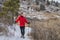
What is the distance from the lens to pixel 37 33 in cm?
1599

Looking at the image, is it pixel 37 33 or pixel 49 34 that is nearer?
pixel 49 34

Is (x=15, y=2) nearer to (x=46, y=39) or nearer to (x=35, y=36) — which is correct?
(x=35, y=36)

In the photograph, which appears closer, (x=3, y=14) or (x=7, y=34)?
(x=7, y=34)

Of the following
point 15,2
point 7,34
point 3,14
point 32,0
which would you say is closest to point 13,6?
point 15,2

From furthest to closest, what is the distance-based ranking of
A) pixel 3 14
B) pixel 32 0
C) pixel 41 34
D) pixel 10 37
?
pixel 32 0 < pixel 3 14 < pixel 10 37 < pixel 41 34

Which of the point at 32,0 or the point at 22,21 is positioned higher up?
the point at 22,21

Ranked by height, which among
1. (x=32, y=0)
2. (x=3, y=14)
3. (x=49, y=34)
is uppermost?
(x=49, y=34)

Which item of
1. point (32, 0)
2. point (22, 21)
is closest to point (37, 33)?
point (22, 21)

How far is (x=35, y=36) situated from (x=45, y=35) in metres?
1.68

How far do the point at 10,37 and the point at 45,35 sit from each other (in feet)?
8.28

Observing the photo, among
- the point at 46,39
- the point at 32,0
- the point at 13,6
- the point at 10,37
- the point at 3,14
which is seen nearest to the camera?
the point at 46,39

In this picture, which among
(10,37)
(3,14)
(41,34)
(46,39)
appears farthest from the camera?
(3,14)

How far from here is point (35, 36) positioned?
16062 millimetres

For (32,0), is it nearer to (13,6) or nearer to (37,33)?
(13,6)
